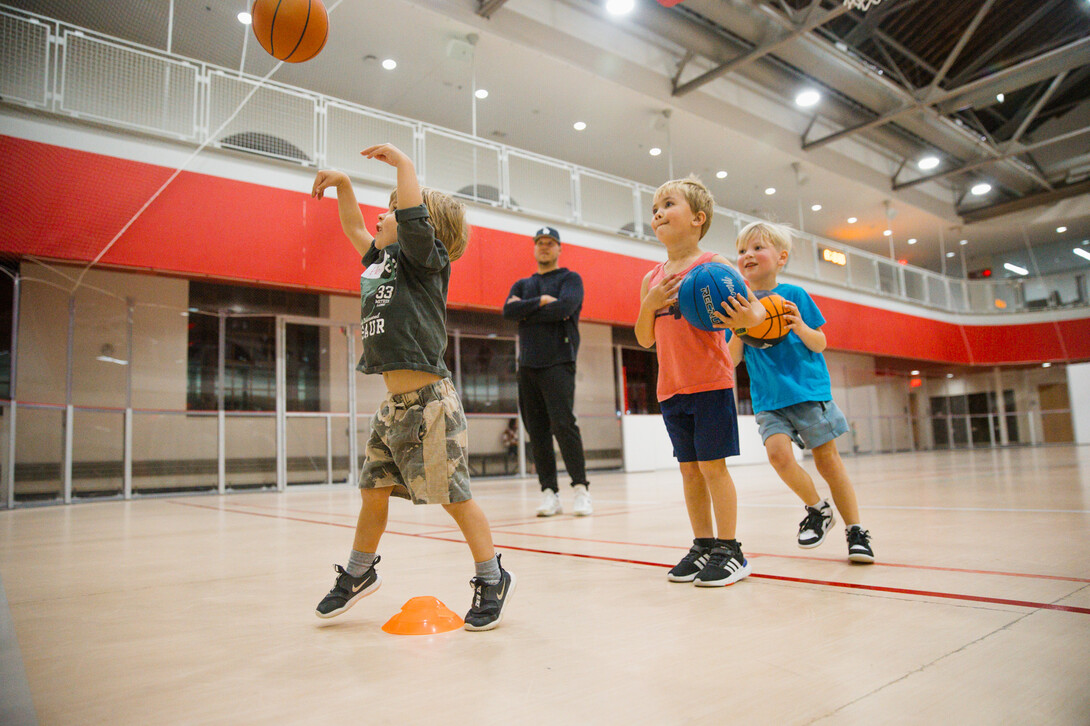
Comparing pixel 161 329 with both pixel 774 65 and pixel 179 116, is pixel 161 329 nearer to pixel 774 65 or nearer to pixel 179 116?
pixel 179 116

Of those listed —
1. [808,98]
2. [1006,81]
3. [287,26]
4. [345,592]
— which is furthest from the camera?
[808,98]

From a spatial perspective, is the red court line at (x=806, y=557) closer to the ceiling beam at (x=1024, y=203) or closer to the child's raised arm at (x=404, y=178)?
the child's raised arm at (x=404, y=178)

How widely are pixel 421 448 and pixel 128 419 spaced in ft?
23.8

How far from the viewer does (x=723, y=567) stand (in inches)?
71.2

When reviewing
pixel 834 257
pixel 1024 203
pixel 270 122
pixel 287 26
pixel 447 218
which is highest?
pixel 1024 203

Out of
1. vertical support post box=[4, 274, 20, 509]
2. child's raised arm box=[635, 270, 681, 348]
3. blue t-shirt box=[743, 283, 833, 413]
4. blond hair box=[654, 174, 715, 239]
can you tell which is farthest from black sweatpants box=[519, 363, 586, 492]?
vertical support post box=[4, 274, 20, 509]

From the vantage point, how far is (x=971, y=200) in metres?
18.0

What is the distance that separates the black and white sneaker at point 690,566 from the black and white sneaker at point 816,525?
0.53 m

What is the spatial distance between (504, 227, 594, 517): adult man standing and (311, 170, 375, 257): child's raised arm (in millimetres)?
2237

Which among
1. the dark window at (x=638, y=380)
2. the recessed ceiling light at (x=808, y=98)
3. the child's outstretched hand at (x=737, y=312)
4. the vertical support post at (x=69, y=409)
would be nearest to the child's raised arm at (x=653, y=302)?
the child's outstretched hand at (x=737, y=312)

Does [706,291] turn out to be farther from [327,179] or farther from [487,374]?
[487,374]

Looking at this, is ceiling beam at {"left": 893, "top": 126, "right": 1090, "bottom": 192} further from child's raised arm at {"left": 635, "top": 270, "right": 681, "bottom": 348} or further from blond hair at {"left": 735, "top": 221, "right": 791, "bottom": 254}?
child's raised arm at {"left": 635, "top": 270, "right": 681, "bottom": 348}

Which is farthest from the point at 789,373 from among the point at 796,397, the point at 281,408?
the point at 281,408

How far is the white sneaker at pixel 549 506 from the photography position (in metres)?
3.94
